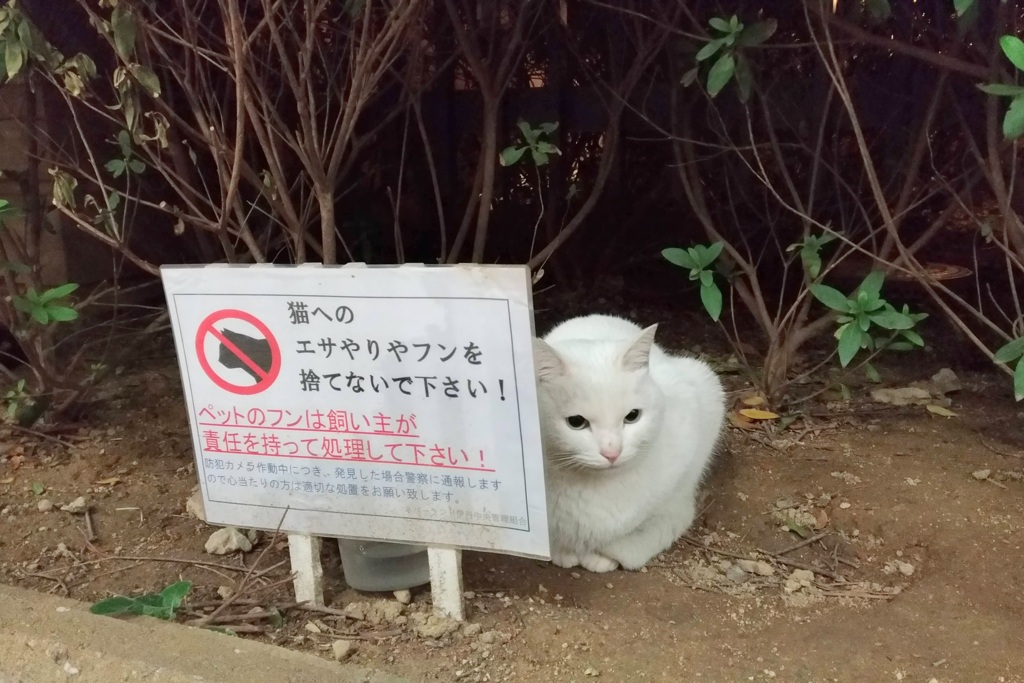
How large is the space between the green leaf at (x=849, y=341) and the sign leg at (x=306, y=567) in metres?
1.40

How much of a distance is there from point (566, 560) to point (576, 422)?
1.41 feet

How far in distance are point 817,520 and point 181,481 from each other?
1.78m

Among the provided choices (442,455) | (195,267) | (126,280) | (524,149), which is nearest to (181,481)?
(195,267)

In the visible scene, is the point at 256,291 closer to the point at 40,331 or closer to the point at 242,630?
the point at 242,630

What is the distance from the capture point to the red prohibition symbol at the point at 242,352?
1499 millimetres

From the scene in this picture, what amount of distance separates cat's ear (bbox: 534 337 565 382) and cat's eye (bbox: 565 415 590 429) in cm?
10

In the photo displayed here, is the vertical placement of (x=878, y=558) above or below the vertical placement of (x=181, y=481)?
below

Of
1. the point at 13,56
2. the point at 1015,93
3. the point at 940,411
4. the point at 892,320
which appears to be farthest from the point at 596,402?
the point at 940,411

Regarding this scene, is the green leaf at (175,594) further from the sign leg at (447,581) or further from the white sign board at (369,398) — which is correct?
the sign leg at (447,581)

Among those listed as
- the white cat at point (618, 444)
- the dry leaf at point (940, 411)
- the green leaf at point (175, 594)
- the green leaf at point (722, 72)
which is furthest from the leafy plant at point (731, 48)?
the green leaf at point (175, 594)

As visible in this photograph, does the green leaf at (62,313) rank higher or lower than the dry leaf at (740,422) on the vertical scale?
higher

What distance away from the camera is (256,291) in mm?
1474

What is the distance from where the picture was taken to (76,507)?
206 centimetres

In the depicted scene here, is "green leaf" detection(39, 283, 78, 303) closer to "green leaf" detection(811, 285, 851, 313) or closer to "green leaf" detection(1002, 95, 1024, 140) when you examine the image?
"green leaf" detection(811, 285, 851, 313)
